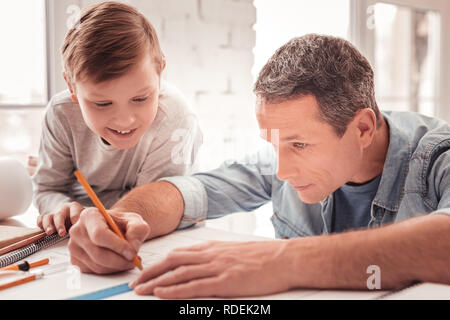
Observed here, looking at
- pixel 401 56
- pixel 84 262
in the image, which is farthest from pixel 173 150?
pixel 401 56

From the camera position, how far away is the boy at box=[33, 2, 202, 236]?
0.46 m

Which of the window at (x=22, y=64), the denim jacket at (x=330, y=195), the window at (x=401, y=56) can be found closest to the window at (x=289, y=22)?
the denim jacket at (x=330, y=195)

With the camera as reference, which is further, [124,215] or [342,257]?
[124,215]

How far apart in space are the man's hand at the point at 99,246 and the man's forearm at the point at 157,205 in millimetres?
84

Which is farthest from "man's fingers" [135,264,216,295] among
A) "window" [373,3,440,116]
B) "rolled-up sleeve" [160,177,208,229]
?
→ "window" [373,3,440,116]

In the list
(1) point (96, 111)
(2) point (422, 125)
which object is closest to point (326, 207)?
(2) point (422, 125)

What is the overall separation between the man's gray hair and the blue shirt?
0.11 m

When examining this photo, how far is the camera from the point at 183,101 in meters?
0.55

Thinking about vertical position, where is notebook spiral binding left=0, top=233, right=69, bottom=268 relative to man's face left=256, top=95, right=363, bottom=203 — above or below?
below

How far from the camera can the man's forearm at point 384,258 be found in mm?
395

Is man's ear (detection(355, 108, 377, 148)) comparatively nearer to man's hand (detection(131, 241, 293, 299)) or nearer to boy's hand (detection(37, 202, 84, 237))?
man's hand (detection(131, 241, 293, 299))

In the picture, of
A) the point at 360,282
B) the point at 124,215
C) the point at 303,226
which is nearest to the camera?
the point at 360,282

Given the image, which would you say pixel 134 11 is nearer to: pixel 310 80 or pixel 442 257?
pixel 310 80

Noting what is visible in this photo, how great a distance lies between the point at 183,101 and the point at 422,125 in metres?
0.29
